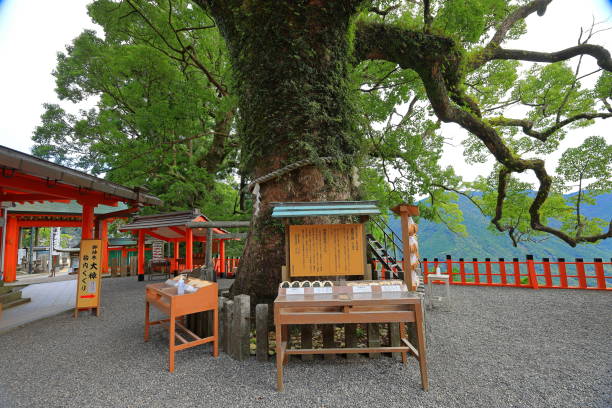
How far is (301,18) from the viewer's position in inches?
221

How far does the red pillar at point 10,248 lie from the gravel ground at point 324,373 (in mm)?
12458

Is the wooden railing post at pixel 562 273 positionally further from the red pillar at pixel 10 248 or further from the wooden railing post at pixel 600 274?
the red pillar at pixel 10 248

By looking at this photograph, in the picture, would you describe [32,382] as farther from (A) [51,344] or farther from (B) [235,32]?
(B) [235,32]

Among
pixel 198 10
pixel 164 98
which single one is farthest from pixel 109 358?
pixel 198 10

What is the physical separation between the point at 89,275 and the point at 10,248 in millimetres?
11934

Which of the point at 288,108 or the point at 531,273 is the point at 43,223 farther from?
the point at 531,273

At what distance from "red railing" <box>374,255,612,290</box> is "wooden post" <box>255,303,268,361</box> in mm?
5555

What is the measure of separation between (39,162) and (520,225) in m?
15.8

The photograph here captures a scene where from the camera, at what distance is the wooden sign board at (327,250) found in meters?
4.09

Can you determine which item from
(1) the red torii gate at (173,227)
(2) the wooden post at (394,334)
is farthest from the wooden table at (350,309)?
(1) the red torii gate at (173,227)

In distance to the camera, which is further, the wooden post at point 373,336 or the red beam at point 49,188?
the red beam at point 49,188

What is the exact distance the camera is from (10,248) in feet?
46.8

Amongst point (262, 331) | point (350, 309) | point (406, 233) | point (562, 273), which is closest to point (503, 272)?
point (562, 273)

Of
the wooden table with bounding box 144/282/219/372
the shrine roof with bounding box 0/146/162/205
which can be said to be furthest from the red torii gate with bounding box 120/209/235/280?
the wooden table with bounding box 144/282/219/372
